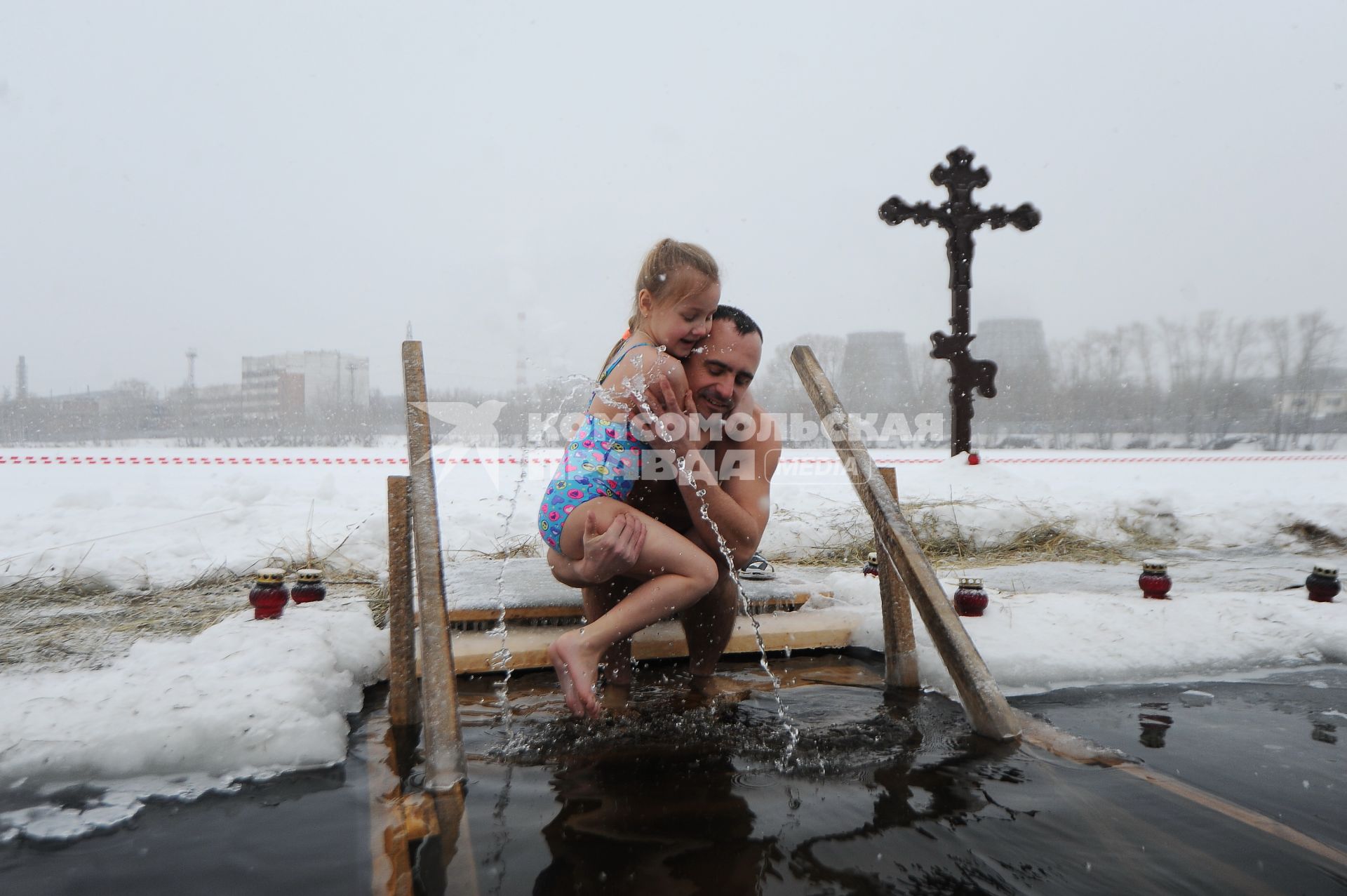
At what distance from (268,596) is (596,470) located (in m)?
1.53

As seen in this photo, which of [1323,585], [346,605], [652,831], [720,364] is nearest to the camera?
[652,831]

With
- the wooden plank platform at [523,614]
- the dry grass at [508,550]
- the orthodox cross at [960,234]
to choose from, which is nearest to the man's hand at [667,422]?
the wooden plank platform at [523,614]

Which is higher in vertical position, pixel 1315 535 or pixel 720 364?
pixel 720 364

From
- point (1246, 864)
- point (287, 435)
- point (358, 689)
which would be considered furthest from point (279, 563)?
point (287, 435)

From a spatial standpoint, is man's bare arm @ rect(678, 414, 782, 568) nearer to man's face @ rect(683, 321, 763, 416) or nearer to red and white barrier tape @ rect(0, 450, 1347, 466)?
man's face @ rect(683, 321, 763, 416)

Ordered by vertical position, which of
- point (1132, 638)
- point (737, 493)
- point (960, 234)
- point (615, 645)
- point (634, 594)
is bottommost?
point (1132, 638)

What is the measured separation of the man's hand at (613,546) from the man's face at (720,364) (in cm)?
55

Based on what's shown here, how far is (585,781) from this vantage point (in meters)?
1.85

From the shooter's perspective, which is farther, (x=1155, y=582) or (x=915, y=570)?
(x=1155, y=582)

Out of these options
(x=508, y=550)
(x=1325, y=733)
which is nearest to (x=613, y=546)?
(x=1325, y=733)

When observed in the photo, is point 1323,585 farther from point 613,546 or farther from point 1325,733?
point 613,546

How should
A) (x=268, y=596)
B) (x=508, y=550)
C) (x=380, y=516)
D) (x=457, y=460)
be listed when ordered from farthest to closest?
(x=457, y=460) → (x=380, y=516) → (x=508, y=550) → (x=268, y=596)

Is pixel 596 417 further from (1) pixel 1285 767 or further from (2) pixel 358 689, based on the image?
(1) pixel 1285 767

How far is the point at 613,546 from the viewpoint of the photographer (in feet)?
6.91
